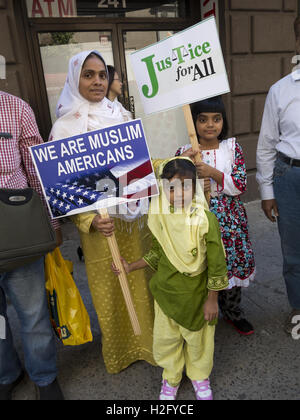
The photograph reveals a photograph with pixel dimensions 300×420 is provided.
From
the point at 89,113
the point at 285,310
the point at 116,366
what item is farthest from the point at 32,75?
the point at 285,310

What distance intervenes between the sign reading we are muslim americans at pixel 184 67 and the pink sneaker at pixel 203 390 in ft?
5.04

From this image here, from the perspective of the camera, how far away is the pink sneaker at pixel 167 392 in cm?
191

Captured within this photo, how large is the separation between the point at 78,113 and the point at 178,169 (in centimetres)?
65

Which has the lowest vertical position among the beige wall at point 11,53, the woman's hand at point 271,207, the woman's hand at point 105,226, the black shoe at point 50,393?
the black shoe at point 50,393

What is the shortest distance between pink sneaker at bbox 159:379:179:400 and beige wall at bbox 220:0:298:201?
398cm

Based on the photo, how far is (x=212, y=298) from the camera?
173 cm

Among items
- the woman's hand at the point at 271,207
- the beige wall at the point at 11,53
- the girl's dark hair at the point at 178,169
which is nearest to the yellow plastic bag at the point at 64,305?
the girl's dark hair at the point at 178,169

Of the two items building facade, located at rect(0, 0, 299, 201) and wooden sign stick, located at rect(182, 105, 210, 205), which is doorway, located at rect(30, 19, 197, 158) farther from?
wooden sign stick, located at rect(182, 105, 210, 205)

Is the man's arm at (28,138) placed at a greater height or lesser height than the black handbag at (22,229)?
greater

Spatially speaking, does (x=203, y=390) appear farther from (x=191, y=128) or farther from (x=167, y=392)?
(x=191, y=128)

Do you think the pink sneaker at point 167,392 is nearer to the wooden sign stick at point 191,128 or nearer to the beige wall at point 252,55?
the wooden sign stick at point 191,128

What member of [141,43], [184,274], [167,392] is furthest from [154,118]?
[167,392]

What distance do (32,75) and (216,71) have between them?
3.11 m

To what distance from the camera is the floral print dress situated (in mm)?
2014
